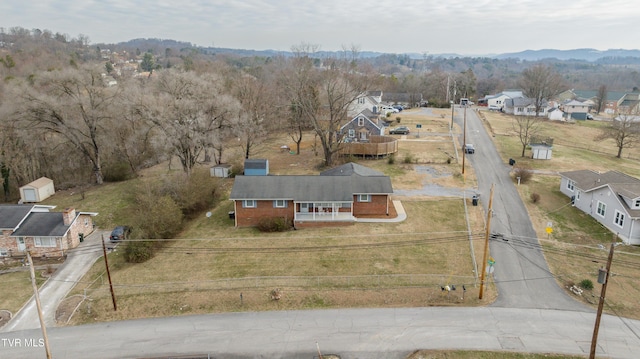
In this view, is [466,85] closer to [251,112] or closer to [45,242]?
[251,112]

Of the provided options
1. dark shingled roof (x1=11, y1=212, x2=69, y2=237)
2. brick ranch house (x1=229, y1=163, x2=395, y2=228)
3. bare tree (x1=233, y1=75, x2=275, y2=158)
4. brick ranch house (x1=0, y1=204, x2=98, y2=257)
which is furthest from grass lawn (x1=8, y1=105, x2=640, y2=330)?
bare tree (x1=233, y1=75, x2=275, y2=158)

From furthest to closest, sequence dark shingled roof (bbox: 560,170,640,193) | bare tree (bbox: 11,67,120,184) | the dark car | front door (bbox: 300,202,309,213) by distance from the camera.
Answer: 1. bare tree (bbox: 11,67,120,184)
2. front door (bbox: 300,202,309,213)
3. dark shingled roof (bbox: 560,170,640,193)
4. the dark car

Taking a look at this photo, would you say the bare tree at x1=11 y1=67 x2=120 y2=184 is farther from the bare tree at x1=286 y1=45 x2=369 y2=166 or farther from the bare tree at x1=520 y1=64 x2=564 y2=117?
the bare tree at x1=520 y1=64 x2=564 y2=117

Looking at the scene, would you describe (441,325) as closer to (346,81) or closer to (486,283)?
(486,283)

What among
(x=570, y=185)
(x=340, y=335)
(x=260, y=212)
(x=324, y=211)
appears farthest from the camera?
(x=570, y=185)

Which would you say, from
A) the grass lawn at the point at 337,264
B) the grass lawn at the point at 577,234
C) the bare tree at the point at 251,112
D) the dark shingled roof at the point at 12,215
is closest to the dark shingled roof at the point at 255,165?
the bare tree at the point at 251,112

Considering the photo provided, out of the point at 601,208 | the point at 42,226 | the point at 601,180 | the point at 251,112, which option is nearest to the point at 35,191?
the point at 42,226
